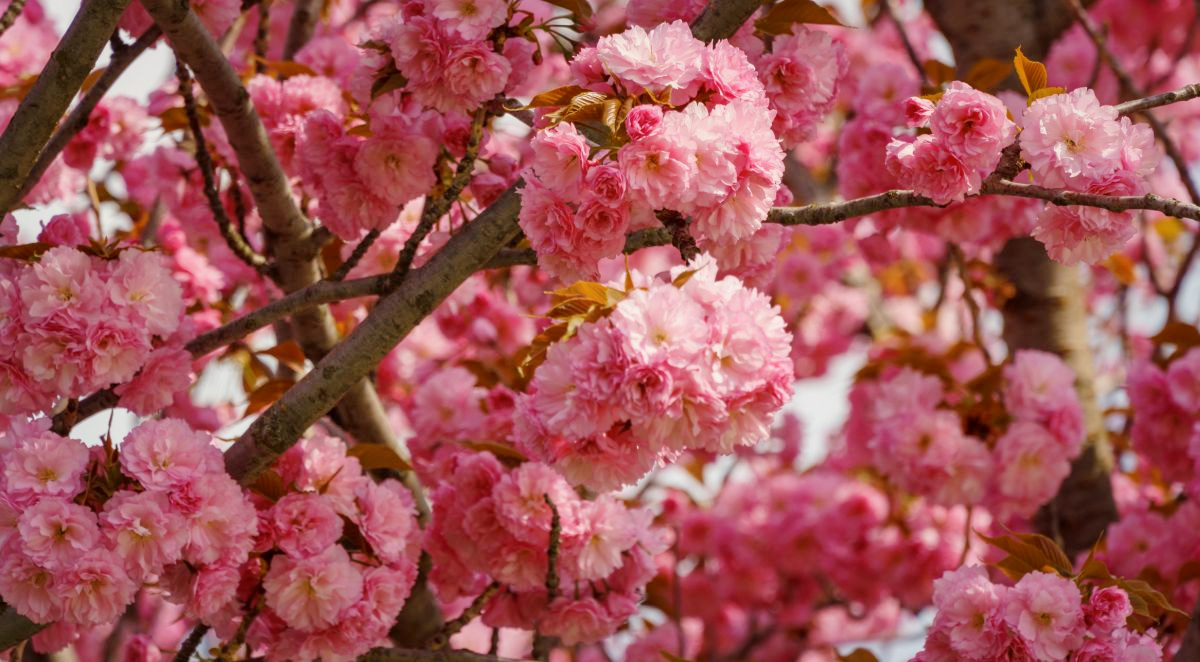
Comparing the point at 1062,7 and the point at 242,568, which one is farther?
the point at 1062,7

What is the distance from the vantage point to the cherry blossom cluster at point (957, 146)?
5.12 ft

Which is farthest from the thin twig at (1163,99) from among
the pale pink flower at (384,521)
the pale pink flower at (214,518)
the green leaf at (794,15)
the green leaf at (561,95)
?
the pale pink flower at (214,518)

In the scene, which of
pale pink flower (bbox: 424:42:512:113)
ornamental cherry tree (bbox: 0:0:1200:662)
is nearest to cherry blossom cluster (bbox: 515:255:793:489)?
ornamental cherry tree (bbox: 0:0:1200:662)

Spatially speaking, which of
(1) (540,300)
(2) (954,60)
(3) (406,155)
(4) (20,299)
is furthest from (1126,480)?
(4) (20,299)

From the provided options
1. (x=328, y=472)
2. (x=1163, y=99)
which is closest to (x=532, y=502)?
(x=328, y=472)

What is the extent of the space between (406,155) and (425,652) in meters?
0.87

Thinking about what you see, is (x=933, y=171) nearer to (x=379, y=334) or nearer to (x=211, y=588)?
(x=379, y=334)

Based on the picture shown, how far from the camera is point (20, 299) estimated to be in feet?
5.87

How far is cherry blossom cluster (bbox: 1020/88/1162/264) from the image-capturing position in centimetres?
154

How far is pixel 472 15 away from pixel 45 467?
90 cm

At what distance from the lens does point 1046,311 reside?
3379 millimetres

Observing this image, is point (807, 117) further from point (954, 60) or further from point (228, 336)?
point (954, 60)

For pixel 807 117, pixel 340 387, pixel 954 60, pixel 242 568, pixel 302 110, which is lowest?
pixel 242 568

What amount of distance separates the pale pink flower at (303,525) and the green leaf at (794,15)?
40.2 inches
